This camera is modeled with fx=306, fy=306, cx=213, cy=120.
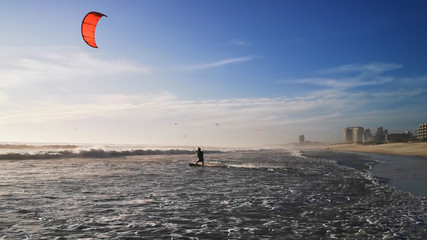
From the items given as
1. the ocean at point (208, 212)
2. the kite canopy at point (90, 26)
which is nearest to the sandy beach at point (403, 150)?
the ocean at point (208, 212)

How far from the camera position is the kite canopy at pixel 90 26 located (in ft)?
38.3

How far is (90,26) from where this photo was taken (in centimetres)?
1233

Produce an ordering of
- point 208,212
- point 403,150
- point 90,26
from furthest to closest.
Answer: point 403,150 < point 90,26 < point 208,212

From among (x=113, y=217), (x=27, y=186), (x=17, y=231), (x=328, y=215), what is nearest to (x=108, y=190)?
(x=27, y=186)

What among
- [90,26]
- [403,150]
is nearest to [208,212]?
[90,26]

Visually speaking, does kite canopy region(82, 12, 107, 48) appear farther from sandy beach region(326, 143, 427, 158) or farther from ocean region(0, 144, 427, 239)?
sandy beach region(326, 143, 427, 158)

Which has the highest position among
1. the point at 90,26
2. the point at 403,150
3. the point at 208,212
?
the point at 90,26

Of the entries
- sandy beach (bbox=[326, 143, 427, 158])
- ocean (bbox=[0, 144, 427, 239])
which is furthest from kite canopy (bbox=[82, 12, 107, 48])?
sandy beach (bbox=[326, 143, 427, 158])

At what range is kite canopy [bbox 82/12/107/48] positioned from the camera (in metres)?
11.7

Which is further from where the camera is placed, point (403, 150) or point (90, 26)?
point (403, 150)

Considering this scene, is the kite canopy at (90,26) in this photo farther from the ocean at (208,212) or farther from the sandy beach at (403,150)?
the sandy beach at (403,150)

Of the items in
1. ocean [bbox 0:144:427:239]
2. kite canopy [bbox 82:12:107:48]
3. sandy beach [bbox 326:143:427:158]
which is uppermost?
kite canopy [bbox 82:12:107:48]

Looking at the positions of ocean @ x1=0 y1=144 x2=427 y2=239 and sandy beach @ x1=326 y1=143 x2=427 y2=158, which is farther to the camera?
sandy beach @ x1=326 y1=143 x2=427 y2=158

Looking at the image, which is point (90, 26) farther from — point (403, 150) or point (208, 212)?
point (403, 150)
